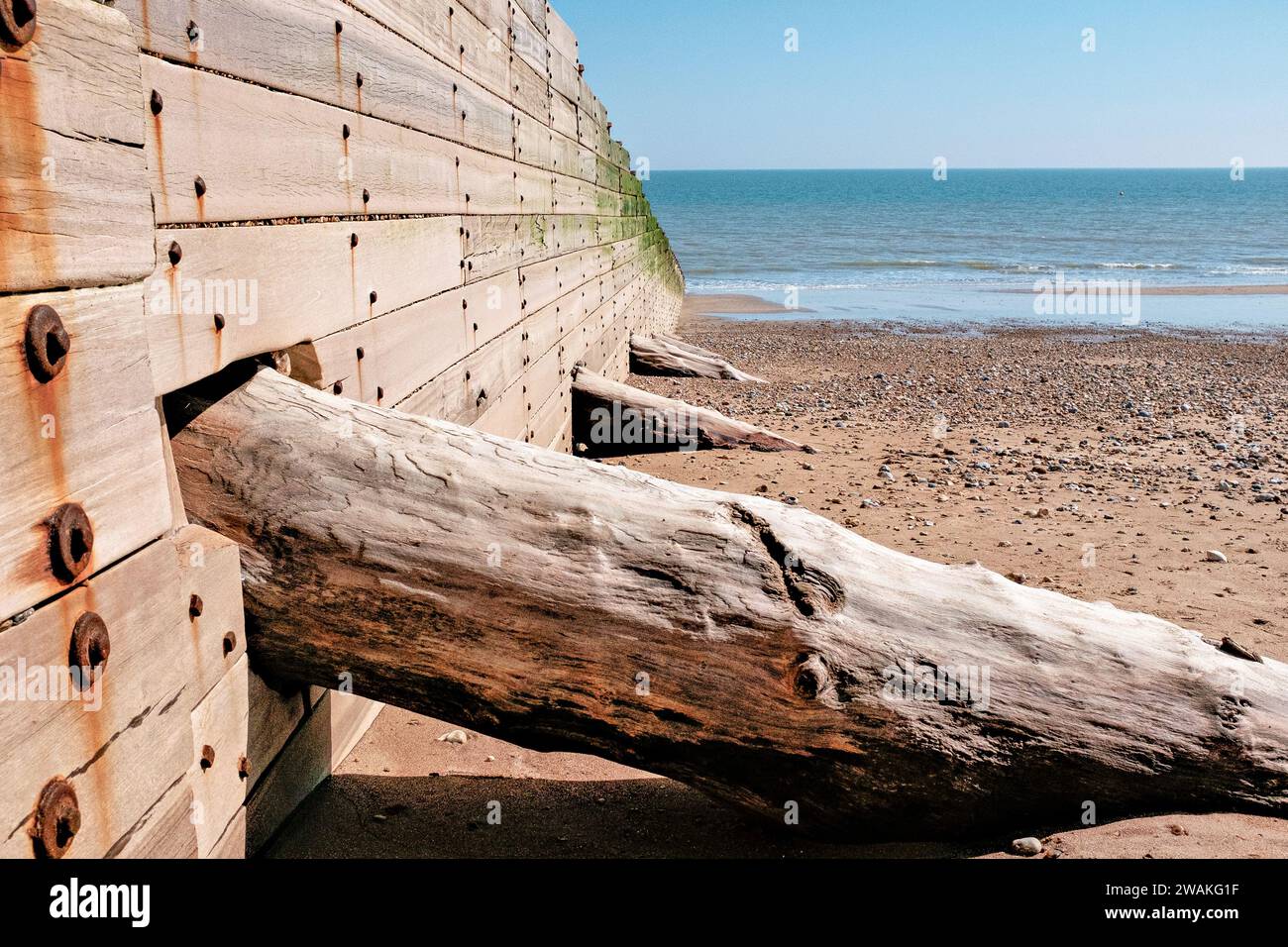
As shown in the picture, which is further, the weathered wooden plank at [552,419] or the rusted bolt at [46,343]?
the weathered wooden plank at [552,419]

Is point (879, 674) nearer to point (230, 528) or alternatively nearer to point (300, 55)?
point (230, 528)

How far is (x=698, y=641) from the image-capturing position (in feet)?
7.85

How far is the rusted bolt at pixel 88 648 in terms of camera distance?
4.75 ft

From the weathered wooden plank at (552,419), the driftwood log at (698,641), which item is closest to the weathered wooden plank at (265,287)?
the driftwood log at (698,641)

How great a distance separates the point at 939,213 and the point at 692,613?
8153 centimetres

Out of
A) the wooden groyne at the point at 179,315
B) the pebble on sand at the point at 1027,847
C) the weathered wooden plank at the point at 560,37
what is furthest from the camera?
the weathered wooden plank at the point at 560,37

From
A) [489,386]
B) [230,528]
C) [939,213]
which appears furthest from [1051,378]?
[939,213]

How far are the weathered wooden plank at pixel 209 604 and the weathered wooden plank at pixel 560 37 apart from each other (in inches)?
218

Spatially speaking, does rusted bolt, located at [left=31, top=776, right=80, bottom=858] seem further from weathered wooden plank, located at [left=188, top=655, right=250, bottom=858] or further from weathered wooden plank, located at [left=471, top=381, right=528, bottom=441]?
weathered wooden plank, located at [left=471, top=381, right=528, bottom=441]

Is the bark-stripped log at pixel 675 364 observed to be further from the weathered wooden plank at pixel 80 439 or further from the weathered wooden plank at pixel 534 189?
the weathered wooden plank at pixel 80 439

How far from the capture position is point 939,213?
255 feet

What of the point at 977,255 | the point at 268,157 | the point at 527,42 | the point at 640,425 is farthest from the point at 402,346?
the point at 977,255

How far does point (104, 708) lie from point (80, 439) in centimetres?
43

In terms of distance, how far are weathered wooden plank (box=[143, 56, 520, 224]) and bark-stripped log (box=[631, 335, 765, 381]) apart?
9323 millimetres
